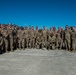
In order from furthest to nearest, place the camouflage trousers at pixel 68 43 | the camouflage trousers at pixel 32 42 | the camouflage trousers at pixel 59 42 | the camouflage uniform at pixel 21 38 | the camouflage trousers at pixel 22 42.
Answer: the camouflage trousers at pixel 32 42 < the camouflage trousers at pixel 22 42 < the camouflage uniform at pixel 21 38 < the camouflage trousers at pixel 59 42 < the camouflage trousers at pixel 68 43

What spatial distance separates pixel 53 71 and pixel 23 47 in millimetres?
8753

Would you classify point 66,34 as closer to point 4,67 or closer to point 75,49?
point 75,49

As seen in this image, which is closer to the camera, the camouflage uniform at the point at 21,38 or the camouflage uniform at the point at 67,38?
the camouflage uniform at the point at 67,38

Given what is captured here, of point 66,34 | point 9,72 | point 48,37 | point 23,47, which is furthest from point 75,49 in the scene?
point 9,72

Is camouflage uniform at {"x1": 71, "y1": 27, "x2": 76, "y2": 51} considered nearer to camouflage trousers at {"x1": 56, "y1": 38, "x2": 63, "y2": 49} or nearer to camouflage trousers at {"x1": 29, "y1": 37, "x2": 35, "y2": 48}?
camouflage trousers at {"x1": 56, "y1": 38, "x2": 63, "y2": 49}

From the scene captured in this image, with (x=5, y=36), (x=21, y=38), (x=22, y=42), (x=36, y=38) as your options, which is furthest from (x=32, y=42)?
(x=5, y=36)

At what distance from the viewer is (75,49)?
50.5 feet

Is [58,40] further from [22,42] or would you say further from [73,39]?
[22,42]

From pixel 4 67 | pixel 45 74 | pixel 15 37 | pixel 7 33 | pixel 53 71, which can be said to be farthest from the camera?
pixel 15 37

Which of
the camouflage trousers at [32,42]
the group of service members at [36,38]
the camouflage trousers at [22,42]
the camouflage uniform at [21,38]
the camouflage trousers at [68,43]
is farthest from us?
the camouflage trousers at [32,42]

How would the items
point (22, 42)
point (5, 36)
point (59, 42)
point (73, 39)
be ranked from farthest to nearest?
point (22, 42), point (59, 42), point (73, 39), point (5, 36)

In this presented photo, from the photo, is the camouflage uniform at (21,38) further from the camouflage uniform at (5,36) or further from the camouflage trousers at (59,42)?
the camouflage trousers at (59,42)

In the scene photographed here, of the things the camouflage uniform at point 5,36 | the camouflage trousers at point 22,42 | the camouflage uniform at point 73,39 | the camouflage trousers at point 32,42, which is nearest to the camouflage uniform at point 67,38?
the camouflage uniform at point 73,39

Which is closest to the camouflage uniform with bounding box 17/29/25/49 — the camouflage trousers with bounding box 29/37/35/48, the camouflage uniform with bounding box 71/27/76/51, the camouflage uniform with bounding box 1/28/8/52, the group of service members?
the group of service members
